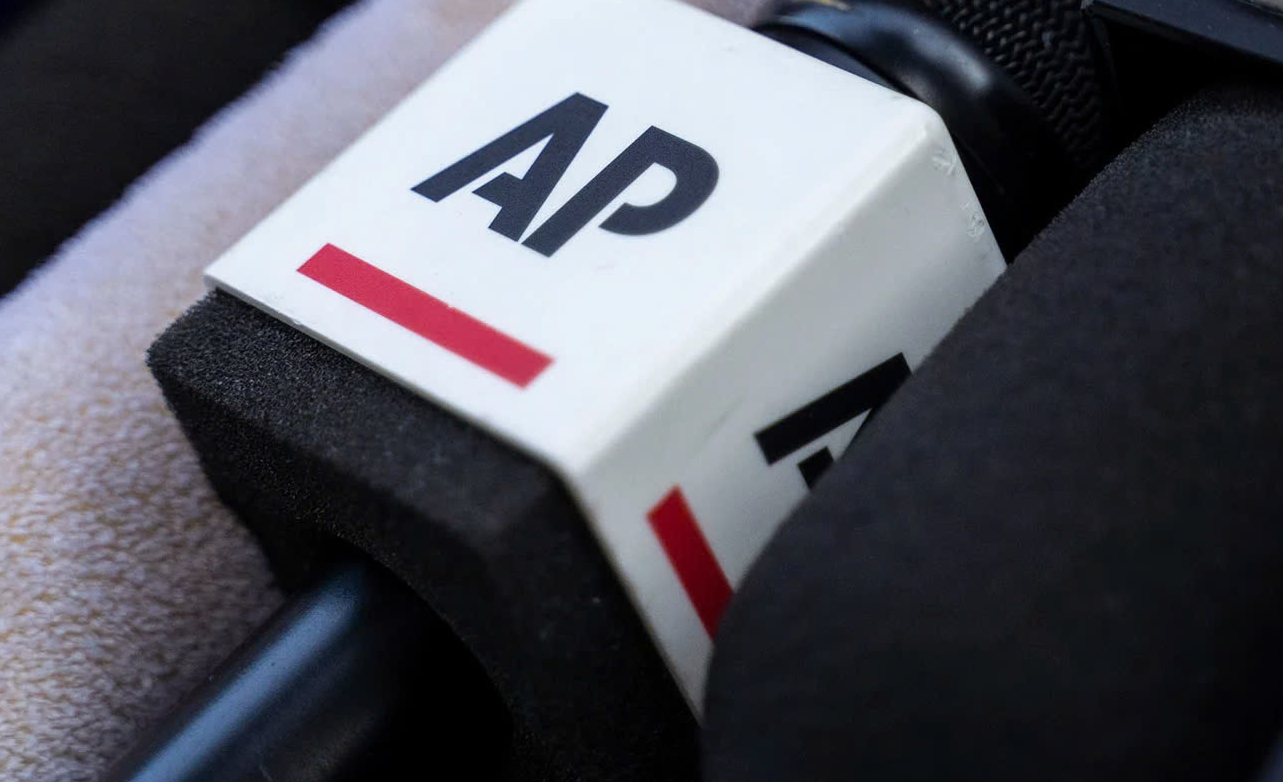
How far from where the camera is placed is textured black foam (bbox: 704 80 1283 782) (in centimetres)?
28

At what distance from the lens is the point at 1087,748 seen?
0.91ft

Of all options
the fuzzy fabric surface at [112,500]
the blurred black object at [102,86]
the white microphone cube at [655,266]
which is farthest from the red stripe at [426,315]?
the blurred black object at [102,86]

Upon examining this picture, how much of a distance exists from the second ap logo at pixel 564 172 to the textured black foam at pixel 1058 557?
0.30ft

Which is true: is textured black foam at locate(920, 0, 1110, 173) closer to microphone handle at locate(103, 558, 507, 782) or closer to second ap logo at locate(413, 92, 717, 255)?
second ap logo at locate(413, 92, 717, 255)

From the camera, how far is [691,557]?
0.37 m

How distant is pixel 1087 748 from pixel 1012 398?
0.08 metres

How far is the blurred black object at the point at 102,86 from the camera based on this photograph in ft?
2.24

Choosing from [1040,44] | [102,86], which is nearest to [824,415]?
[1040,44]

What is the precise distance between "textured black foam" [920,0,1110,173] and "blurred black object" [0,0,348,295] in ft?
1.27

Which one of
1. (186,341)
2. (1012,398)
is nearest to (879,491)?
(1012,398)

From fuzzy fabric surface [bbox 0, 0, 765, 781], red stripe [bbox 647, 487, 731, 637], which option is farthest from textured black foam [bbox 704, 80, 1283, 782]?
fuzzy fabric surface [bbox 0, 0, 765, 781]

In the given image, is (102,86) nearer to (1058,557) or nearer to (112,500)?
(112,500)

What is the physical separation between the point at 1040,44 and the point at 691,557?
0.71 ft

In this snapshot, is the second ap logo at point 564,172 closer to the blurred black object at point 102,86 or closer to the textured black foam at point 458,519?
the textured black foam at point 458,519
